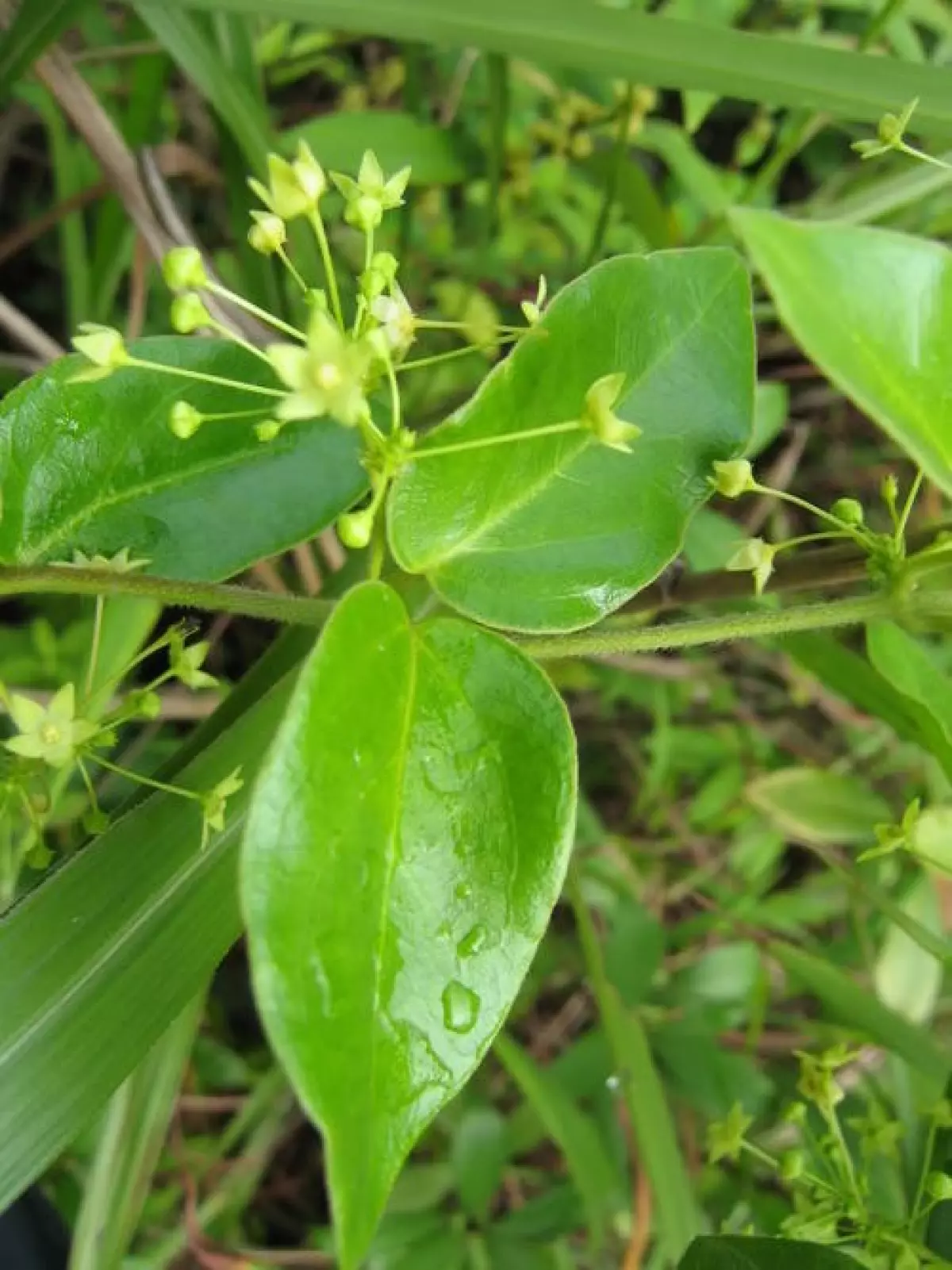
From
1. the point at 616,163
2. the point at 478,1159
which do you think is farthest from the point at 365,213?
the point at 478,1159

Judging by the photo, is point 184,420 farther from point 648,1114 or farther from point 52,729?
point 648,1114

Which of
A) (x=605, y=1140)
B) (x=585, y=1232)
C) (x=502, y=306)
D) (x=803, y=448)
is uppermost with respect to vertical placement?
(x=502, y=306)

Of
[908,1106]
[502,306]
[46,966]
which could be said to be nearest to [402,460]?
[46,966]

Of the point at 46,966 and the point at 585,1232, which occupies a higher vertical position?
the point at 46,966

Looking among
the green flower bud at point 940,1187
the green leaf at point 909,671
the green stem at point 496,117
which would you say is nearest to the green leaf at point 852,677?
the green leaf at point 909,671

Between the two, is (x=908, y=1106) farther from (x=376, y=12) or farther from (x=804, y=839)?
(x=376, y=12)
